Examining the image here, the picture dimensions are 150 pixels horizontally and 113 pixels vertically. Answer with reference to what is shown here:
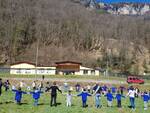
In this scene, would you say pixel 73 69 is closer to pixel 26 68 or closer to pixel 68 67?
pixel 68 67

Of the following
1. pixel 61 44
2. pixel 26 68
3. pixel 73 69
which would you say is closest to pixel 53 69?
pixel 73 69

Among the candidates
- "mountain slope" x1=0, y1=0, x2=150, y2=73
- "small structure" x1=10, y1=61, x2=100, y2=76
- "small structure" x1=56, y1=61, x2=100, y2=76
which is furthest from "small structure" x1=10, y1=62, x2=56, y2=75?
"mountain slope" x1=0, y1=0, x2=150, y2=73

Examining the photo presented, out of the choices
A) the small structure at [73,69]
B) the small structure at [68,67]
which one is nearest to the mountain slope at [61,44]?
the small structure at [73,69]

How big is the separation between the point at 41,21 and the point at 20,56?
41644mm

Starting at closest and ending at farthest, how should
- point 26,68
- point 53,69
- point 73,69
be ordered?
point 26,68
point 53,69
point 73,69

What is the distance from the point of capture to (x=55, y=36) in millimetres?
191500

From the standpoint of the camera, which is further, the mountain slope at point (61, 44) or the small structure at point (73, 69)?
the mountain slope at point (61, 44)

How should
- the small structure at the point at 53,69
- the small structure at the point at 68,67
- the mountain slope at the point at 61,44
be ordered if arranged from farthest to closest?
the mountain slope at the point at 61,44 → the small structure at the point at 68,67 → the small structure at the point at 53,69

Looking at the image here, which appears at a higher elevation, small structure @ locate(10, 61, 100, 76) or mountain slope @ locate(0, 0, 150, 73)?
mountain slope @ locate(0, 0, 150, 73)

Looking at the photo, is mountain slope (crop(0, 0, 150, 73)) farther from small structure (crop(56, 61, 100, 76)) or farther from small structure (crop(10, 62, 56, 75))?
small structure (crop(10, 62, 56, 75))

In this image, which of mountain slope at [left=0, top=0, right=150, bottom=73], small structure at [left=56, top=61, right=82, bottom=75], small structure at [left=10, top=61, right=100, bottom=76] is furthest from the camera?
mountain slope at [left=0, top=0, right=150, bottom=73]

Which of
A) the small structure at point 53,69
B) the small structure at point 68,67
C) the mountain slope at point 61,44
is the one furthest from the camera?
the mountain slope at point 61,44

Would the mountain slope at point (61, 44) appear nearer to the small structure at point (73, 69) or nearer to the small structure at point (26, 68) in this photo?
the small structure at point (73, 69)

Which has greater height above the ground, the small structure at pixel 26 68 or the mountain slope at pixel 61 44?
the mountain slope at pixel 61 44
